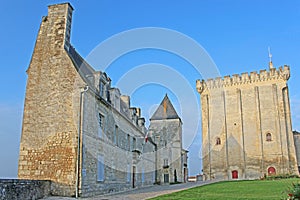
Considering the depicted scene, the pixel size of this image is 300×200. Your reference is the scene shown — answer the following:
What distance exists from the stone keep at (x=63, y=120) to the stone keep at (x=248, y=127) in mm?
21099

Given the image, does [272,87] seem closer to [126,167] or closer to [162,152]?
[162,152]

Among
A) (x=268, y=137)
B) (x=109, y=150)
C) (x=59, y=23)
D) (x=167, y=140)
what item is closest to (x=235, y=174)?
(x=268, y=137)

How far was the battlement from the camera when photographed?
33219mm

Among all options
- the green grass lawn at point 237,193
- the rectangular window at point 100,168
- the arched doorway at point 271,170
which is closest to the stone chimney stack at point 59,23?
the rectangular window at point 100,168

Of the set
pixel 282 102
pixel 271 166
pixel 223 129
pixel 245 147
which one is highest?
pixel 282 102

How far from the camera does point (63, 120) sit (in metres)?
13.0

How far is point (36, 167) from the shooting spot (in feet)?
41.9

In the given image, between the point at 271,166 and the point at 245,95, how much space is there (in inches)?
325

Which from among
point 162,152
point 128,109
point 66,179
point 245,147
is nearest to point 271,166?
point 245,147

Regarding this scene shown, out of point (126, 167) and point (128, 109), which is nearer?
point (126, 167)

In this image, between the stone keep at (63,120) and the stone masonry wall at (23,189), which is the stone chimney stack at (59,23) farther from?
the stone masonry wall at (23,189)

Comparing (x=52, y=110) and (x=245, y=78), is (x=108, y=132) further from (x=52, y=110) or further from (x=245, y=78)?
(x=245, y=78)

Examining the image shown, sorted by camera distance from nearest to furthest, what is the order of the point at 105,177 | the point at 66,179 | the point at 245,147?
1. the point at 66,179
2. the point at 105,177
3. the point at 245,147

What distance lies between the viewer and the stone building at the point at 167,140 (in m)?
30.4
